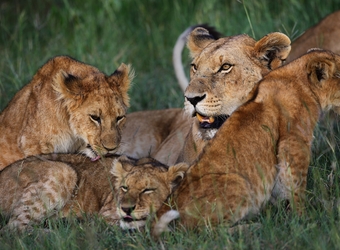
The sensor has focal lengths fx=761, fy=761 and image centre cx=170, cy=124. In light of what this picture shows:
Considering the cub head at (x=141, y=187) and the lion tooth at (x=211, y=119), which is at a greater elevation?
the lion tooth at (x=211, y=119)

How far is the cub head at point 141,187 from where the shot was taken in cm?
379

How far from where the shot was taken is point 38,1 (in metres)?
10.1

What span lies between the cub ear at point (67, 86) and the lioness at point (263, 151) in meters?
1.23

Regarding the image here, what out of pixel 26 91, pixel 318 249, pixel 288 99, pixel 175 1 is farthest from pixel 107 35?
pixel 318 249

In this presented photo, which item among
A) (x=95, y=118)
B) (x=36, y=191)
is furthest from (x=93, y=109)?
(x=36, y=191)

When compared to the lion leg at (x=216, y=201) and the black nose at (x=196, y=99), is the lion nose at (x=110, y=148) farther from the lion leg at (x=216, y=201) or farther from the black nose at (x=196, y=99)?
the lion leg at (x=216, y=201)

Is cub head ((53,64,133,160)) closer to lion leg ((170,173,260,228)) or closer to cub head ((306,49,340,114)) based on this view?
lion leg ((170,173,260,228))

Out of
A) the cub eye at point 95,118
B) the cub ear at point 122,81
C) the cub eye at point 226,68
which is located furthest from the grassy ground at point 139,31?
the cub eye at point 95,118

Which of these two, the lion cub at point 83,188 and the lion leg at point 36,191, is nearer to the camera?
the lion cub at point 83,188

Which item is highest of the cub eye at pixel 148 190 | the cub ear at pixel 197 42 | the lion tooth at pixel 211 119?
the cub ear at pixel 197 42

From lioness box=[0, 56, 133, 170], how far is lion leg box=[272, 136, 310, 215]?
3.65ft

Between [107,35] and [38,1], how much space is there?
228 centimetres

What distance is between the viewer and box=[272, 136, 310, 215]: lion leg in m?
3.73

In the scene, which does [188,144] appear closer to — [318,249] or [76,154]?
[76,154]
